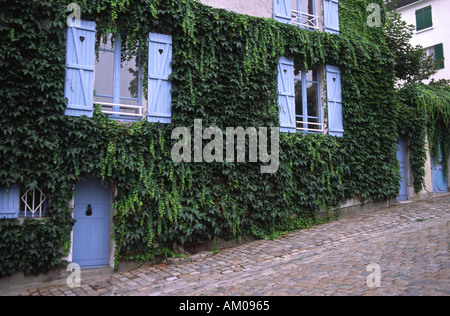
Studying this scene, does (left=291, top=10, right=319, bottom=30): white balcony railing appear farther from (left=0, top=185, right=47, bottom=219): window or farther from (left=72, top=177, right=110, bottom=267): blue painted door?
(left=0, top=185, right=47, bottom=219): window

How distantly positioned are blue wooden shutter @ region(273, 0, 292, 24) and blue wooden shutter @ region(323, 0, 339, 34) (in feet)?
4.03

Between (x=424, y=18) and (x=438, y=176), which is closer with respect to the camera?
(x=438, y=176)

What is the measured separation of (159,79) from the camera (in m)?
6.69

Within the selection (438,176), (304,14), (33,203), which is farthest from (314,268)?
(438,176)

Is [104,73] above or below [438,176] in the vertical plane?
above

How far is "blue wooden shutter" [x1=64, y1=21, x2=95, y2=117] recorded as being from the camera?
19.3 ft

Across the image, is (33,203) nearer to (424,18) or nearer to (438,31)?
(438,31)

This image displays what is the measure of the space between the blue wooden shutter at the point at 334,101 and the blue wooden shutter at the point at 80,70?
238 inches

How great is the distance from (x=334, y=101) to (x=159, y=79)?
4.96m

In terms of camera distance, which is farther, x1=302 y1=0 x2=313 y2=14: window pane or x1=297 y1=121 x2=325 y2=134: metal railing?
x1=302 y1=0 x2=313 y2=14: window pane

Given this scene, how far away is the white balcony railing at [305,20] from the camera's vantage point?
8984 mm
